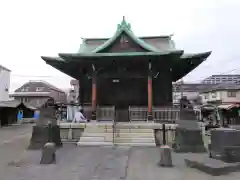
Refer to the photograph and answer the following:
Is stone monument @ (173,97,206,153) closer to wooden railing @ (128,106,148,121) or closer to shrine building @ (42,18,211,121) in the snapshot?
shrine building @ (42,18,211,121)

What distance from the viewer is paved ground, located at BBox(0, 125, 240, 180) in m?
7.13

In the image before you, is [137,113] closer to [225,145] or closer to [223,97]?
[225,145]

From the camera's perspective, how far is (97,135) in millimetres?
13062

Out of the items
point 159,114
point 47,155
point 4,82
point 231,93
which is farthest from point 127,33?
point 231,93

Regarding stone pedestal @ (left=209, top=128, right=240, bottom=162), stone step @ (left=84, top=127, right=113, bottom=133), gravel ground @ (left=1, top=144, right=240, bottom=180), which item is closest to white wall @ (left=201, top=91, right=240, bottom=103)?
stone step @ (left=84, top=127, right=113, bottom=133)

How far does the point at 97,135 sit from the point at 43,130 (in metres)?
2.97

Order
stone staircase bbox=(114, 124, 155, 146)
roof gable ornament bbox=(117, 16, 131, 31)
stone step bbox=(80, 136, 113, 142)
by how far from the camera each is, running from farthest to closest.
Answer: roof gable ornament bbox=(117, 16, 131, 31)
stone step bbox=(80, 136, 113, 142)
stone staircase bbox=(114, 124, 155, 146)

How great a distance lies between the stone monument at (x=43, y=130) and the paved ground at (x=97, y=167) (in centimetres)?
71

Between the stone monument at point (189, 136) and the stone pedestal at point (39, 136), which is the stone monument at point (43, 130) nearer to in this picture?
the stone pedestal at point (39, 136)

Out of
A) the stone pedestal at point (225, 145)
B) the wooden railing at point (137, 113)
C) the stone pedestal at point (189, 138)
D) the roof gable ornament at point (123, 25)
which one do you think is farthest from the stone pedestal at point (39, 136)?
the roof gable ornament at point (123, 25)

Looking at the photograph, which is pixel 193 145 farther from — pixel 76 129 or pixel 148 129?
pixel 76 129

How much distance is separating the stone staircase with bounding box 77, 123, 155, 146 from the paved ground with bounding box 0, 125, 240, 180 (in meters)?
1.33

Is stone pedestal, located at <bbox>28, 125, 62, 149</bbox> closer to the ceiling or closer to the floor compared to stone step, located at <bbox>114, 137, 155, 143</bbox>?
closer to the ceiling

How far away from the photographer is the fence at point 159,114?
1535 cm
